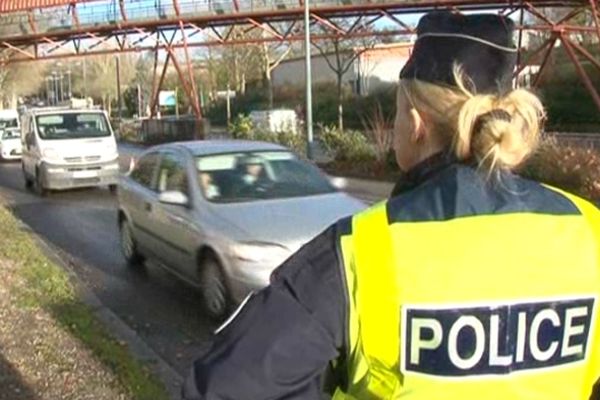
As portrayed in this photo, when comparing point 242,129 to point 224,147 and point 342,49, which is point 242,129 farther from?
point 224,147

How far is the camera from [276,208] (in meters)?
7.96

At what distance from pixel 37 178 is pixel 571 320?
65.5 ft

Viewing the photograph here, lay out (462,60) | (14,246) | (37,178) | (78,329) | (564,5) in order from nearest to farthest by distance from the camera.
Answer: (462,60)
(78,329)
(14,246)
(37,178)
(564,5)

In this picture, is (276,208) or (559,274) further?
(276,208)

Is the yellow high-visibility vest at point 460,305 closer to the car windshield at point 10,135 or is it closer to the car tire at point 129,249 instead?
the car tire at point 129,249

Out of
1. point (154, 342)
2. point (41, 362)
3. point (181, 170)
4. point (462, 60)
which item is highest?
point (462, 60)

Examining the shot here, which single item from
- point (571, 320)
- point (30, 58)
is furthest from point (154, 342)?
point (30, 58)

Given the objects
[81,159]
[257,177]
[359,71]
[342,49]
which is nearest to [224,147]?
[257,177]

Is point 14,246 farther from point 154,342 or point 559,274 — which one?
point 559,274

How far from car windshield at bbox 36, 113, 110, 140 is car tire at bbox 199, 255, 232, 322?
1278 cm

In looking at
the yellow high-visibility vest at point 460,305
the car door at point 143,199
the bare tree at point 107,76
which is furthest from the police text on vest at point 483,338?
the bare tree at point 107,76

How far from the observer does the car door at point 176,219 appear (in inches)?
329

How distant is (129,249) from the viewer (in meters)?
10.7

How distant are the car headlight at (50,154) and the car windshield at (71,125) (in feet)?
1.20
